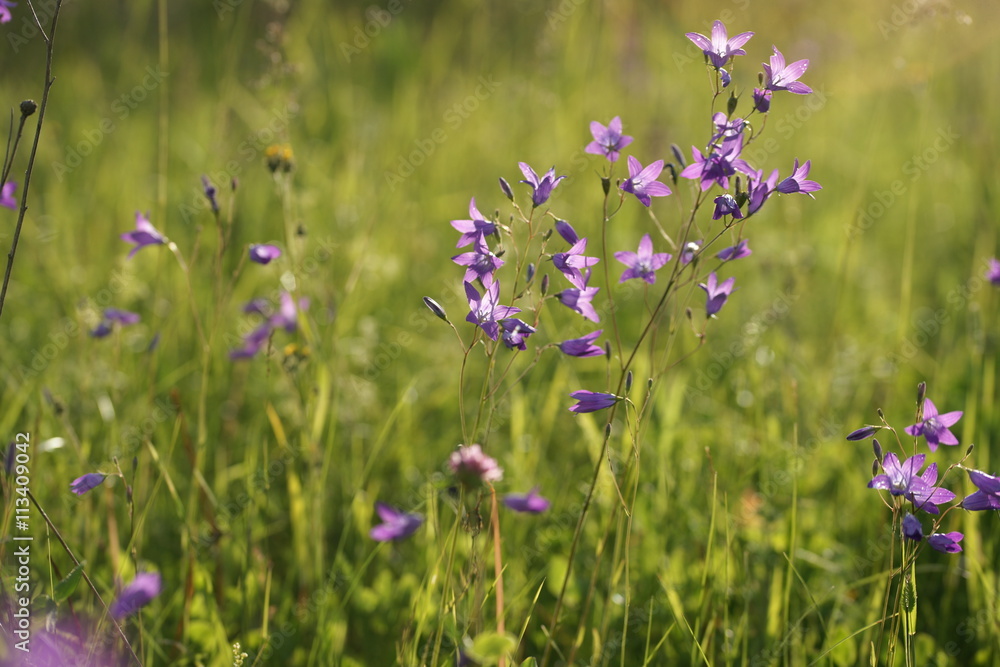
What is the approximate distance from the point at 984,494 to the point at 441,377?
2361mm

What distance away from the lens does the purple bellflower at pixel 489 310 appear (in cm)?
148

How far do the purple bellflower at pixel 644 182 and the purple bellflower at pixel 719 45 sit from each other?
0.77 feet

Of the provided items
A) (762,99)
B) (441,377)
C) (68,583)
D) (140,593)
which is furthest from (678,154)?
(441,377)

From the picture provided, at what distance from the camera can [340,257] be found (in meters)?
4.07

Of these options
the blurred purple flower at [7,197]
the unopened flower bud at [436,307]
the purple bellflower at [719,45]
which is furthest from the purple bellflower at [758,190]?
the blurred purple flower at [7,197]

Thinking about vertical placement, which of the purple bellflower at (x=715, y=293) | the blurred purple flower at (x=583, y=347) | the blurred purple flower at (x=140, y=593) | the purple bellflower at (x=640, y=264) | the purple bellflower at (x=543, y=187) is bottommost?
the blurred purple flower at (x=140, y=593)

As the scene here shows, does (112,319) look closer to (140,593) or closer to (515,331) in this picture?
(140,593)

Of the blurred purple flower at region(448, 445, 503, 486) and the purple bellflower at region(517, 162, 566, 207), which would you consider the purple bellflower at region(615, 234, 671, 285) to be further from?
the blurred purple flower at region(448, 445, 503, 486)

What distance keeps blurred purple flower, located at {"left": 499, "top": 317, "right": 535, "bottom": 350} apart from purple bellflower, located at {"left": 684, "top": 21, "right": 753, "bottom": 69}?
68 centimetres

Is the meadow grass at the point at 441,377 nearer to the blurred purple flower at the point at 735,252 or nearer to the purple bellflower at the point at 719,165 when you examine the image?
the blurred purple flower at the point at 735,252

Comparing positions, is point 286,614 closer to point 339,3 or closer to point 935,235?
point 935,235

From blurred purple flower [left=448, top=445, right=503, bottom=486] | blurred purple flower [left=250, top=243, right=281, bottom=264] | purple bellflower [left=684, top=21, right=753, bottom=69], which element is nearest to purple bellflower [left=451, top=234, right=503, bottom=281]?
blurred purple flower [left=448, top=445, right=503, bottom=486]

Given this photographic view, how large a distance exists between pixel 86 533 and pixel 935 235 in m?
4.98

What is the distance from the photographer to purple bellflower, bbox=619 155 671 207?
5.24 feet
